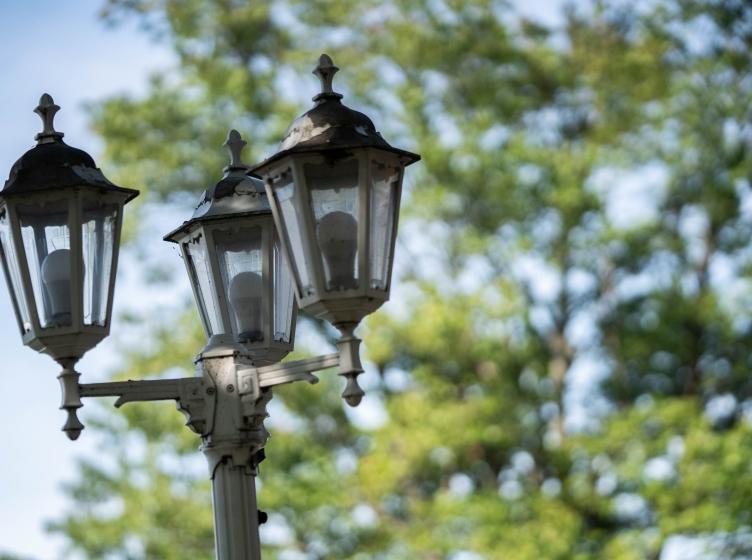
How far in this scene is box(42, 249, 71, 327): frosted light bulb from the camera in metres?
4.18

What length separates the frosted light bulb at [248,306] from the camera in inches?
178

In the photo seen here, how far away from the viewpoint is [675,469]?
15414 millimetres

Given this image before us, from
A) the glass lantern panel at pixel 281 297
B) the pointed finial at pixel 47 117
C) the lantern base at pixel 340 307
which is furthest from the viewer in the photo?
the glass lantern panel at pixel 281 297

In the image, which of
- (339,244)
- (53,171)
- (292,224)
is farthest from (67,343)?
(339,244)

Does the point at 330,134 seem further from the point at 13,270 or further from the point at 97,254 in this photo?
the point at 13,270

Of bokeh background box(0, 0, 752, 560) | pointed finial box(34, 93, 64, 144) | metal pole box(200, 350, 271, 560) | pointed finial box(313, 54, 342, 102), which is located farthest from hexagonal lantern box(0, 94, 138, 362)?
bokeh background box(0, 0, 752, 560)

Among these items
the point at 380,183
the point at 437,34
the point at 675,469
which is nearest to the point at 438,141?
the point at 437,34

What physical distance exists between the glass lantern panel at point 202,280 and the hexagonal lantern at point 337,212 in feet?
2.06

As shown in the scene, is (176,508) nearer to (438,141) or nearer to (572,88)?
(438,141)

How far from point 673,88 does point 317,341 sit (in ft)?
14.0

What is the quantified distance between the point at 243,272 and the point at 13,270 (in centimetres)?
63

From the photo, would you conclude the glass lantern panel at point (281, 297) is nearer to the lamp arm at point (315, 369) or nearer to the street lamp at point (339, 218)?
the lamp arm at point (315, 369)

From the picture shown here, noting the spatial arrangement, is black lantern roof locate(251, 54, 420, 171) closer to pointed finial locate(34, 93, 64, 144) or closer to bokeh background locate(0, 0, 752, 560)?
pointed finial locate(34, 93, 64, 144)

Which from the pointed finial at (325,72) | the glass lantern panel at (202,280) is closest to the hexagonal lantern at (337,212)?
the pointed finial at (325,72)
